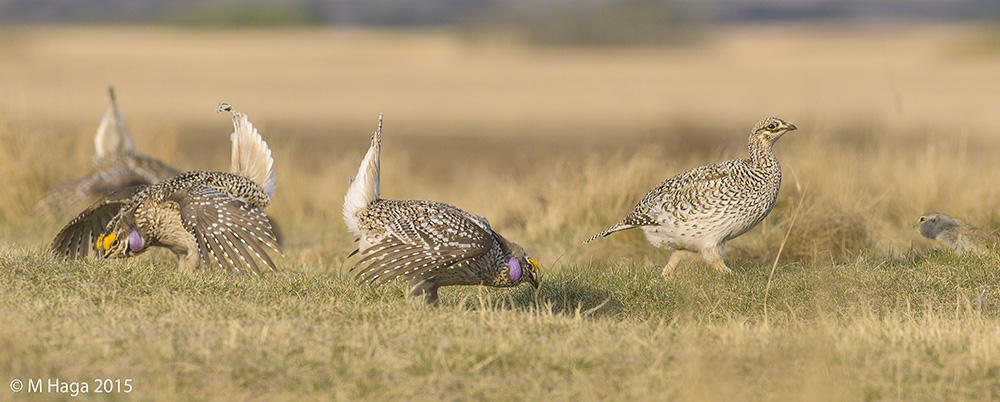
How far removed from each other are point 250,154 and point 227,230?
180 centimetres

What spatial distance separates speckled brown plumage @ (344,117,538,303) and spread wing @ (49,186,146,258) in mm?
1873

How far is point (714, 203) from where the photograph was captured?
6934mm

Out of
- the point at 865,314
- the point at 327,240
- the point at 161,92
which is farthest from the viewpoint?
the point at 161,92

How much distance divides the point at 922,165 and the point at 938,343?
5609 millimetres

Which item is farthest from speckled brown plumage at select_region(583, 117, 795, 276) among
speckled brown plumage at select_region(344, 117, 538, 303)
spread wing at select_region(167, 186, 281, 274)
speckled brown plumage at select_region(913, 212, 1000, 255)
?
spread wing at select_region(167, 186, 281, 274)

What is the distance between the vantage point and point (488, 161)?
19703mm

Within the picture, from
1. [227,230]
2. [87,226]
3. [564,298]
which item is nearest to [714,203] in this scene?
[564,298]

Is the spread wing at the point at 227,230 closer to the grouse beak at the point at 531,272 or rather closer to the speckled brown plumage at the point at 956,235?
the grouse beak at the point at 531,272

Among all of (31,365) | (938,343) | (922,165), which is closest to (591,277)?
(938,343)

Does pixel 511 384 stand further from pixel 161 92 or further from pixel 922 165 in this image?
pixel 161 92

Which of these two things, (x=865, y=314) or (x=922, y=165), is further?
(x=922, y=165)

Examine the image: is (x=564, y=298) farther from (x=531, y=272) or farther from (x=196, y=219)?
(x=196, y=219)

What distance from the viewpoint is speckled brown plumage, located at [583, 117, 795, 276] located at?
22.8ft

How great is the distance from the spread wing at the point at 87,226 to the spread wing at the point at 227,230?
1.06 meters
